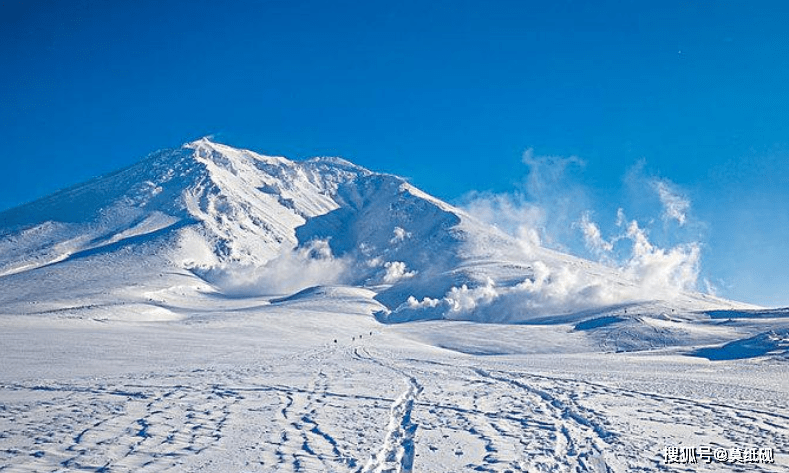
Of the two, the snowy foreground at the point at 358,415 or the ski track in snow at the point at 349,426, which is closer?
the ski track in snow at the point at 349,426

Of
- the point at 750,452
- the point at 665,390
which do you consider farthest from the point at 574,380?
the point at 750,452

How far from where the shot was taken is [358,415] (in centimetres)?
2045

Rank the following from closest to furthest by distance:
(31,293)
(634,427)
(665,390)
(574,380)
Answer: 1. (634,427)
2. (665,390)
3. (574,380)
4. (31,293)

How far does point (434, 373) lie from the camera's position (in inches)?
1464

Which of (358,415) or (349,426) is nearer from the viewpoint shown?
(349,426)

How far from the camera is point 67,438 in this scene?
1603cm

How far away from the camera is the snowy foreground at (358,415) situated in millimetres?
14500

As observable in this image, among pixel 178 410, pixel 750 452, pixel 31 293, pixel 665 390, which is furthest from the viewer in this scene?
pixel 31 293

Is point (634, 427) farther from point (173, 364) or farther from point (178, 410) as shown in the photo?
point (173, 364)

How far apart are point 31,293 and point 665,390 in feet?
629

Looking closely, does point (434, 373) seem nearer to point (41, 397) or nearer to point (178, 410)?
point (178, 410)

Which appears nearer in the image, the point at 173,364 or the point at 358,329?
the point at 173,364

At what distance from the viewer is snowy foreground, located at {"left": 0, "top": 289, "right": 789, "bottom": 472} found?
14500 millimetres

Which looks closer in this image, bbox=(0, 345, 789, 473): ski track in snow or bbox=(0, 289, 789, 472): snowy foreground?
bbox=(0, 345, 789, 473): ski track in snow
